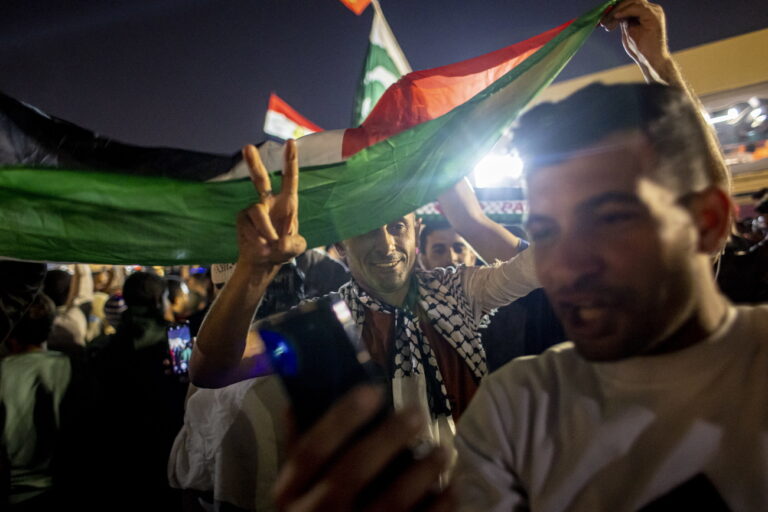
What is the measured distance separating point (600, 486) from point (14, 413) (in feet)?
10.3

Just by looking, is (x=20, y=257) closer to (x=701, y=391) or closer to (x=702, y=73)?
(x=701, y=391)

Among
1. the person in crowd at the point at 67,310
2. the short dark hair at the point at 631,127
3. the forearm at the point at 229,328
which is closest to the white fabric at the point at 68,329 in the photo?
the person in crowd at the point at 67,310

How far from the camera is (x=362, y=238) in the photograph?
1.97 m

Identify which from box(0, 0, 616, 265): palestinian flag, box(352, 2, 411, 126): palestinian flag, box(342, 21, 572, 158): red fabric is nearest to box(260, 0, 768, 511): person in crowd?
box(0, 0, 616, 265): palestinian flag

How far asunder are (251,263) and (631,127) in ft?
3.14

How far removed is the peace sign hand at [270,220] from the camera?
126 cm

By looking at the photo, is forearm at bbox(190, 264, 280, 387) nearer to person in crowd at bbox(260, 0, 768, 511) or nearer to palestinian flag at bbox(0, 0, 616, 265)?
palestinian flag at bbox(0, 0, 616, 265)

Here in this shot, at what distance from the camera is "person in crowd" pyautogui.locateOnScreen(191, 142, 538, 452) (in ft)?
4.94

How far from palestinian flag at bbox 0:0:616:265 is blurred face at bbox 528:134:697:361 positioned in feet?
2.70

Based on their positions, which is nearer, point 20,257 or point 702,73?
point 20,257

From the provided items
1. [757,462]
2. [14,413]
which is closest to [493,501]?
[757,462]

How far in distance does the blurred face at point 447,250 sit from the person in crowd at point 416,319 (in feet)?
6.16

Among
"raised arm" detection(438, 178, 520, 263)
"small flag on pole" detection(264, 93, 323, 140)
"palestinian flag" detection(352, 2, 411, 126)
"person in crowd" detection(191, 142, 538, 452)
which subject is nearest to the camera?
"person in crowd" detection(191, 142, 538, 452)

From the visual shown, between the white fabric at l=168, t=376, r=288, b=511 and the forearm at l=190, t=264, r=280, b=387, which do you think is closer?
the forearm at l=190, t=264, r=280, b=387
